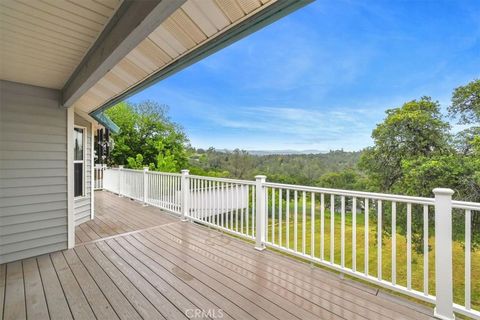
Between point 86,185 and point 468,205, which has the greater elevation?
point 468,205

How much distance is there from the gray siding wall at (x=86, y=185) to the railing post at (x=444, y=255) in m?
5.54

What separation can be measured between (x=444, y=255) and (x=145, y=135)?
16851mm

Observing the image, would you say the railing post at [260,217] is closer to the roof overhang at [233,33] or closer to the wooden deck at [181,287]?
the wooden deck at [181,287]

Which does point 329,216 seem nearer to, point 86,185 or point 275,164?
point 86,185

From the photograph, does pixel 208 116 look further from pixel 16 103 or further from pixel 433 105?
pixel 16 103

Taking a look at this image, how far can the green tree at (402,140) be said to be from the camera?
780cm

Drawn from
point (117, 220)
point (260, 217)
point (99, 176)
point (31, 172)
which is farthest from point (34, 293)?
point (99, 176)

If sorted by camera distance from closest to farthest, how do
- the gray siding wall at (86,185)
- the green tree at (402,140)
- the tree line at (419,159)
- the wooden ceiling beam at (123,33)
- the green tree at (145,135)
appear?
1. the wooden ceiling beam at (123,33)
2. the gray siding wall at (86,185)
3. the tree line at (419,159)
4. the green tree at (402,140)
5. the green tree at (145,135)

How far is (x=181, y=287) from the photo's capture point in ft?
8.24

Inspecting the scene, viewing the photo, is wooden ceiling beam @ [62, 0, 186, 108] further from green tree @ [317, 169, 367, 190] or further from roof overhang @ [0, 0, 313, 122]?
green tree @ [317, 169, 367, 190]

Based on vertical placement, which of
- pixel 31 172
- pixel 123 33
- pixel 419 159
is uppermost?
pixel 123 33

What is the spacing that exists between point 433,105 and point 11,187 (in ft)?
35.8

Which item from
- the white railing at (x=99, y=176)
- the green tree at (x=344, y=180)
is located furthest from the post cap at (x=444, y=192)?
the white railing at (x=99, y=176)

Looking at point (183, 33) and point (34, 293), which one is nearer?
point (183, 33)
